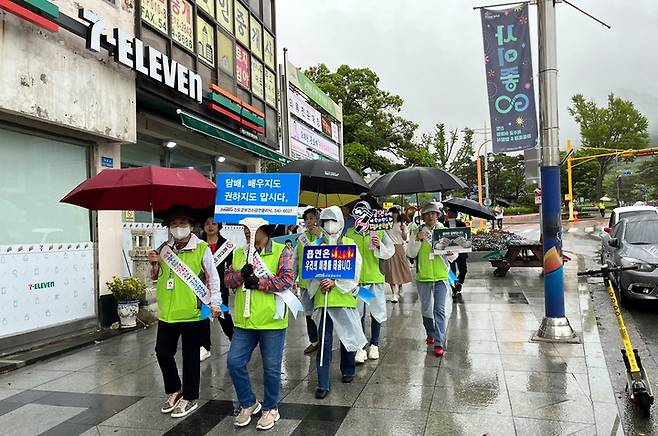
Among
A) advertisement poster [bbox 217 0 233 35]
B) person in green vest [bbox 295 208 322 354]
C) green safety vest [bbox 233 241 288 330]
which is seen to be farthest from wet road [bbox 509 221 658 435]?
advertisement poster [bbox 217 0 233 35]

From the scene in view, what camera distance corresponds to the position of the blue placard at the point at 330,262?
15.0 ft

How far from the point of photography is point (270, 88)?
14133 millimetres

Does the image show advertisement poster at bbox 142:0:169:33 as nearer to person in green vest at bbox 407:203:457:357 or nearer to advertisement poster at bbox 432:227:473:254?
person in green vest at bbox 407:203:457:357

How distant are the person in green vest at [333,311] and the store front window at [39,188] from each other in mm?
4416

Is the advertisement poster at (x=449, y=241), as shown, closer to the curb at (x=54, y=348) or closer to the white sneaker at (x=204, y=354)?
the white sneaker at (x=204, y=354)

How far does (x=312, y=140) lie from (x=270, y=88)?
18.0ft

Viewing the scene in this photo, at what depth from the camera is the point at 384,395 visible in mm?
4574

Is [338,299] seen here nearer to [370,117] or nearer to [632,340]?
[632,340]

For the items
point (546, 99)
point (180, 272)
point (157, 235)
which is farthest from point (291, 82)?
point (180, 272)

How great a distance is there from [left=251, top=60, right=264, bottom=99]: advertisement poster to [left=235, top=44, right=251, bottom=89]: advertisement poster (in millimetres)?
222

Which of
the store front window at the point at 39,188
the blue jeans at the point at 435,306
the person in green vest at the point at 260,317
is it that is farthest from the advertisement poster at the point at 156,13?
the blue jeans at the point at 435,306

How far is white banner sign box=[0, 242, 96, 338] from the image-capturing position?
636cm

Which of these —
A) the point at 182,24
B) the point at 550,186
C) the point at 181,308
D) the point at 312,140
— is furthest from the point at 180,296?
the point at 312,140

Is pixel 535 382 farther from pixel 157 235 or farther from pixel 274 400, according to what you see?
pixel 157 235
